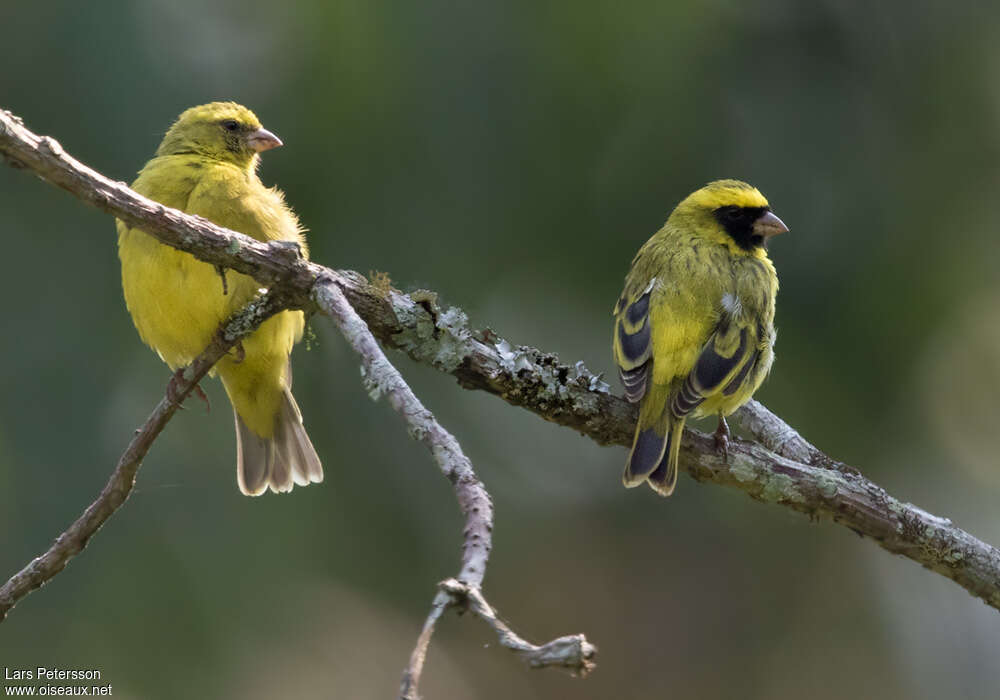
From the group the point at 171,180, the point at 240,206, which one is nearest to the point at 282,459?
the point at 240,206

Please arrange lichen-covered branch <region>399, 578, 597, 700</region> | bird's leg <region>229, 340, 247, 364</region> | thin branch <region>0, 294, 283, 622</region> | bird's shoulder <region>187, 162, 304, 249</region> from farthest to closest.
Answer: bird's leg <region>229, 340, 247, 364</region> < bird's shoulder <region>187, 162, 304, 249</region> < thin branch <region>0, 294, 283, 622</region> < lichen-covered branch <region>399, 578, 597, 700</region>

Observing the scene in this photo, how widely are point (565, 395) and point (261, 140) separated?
2422 mm

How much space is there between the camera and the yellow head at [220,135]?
545 centimetres

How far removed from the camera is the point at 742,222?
219 inches

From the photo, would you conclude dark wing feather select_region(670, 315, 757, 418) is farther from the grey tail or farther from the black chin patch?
the grey tail

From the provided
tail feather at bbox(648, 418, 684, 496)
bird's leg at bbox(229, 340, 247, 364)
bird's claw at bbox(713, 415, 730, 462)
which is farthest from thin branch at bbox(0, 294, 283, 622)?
bird's claw at bbox(713, 415, 730, 462)

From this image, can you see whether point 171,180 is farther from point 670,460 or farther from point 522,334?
point 522,334

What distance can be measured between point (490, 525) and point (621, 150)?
503 cm

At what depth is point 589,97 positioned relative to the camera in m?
7.03

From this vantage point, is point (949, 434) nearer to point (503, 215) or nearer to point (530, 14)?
point (503, 215)

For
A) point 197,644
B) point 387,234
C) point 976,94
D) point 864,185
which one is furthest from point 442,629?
point 976,94

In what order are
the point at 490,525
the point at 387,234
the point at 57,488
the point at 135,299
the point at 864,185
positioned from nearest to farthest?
the point at 490,525 < the point at 135,299 < the point at 57,488 < the point at 387,234 < the point at 864,185

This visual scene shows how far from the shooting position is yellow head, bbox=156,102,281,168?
545 cm

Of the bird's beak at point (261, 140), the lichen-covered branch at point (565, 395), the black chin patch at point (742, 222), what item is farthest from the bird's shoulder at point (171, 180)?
the black chin patch at point (742, 222)
